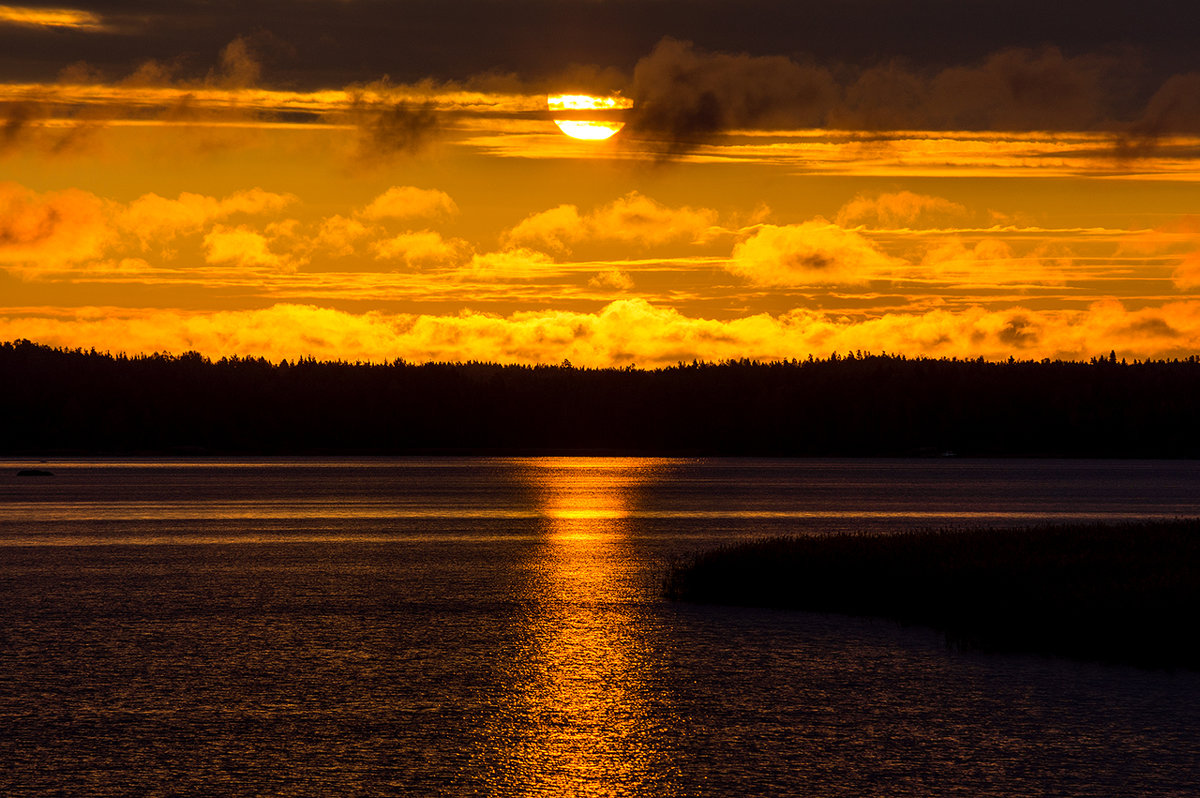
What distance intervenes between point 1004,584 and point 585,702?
15170 millimetres

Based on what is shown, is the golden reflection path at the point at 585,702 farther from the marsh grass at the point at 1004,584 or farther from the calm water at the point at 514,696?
the marsh grass at the point at 1004,584

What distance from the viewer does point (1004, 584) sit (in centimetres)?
3200

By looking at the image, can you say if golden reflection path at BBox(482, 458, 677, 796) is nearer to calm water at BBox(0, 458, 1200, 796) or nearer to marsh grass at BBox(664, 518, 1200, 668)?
calm water at BBox(0, 458, 1200, 796)

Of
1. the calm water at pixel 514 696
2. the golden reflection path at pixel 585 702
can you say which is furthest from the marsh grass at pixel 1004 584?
the golden reflection path at pixel 585 702

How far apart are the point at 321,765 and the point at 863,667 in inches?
427

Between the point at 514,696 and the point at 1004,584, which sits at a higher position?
the point at 1004,584

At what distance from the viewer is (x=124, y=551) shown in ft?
166

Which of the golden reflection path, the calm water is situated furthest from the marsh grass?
the golden reflection path

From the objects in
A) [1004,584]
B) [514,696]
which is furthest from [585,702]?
[1004,584]

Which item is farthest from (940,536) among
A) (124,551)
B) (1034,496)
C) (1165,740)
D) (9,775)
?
(1034,496)

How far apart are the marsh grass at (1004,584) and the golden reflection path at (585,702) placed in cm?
350

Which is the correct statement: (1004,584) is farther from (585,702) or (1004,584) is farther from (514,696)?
(514,696)

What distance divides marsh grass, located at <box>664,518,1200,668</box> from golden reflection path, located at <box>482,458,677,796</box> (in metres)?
3.50

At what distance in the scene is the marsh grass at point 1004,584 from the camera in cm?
2664
